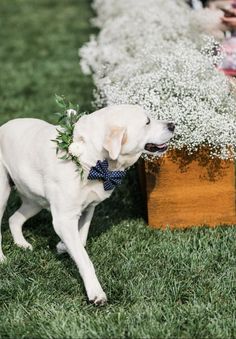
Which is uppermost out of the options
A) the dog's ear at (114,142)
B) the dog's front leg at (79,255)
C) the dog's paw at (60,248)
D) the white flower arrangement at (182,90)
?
the dog's ear at (114,142)

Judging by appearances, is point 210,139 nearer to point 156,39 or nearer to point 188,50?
point 188,50

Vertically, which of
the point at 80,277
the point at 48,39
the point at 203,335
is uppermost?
the point at 203,335

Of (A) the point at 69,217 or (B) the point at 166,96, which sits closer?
(A) the point at 69,217

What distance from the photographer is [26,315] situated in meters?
3.81

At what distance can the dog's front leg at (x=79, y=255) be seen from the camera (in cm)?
388

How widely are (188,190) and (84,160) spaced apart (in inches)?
45.8

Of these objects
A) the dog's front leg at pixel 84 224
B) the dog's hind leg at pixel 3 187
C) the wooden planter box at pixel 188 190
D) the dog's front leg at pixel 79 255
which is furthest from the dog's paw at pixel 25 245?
the wooden planter box at pixel 188 190

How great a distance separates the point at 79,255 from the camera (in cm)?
393

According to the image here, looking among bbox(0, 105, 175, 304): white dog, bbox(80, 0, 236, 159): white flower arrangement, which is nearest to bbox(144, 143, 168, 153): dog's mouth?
bbox(0, 105, 175, 304): white dog

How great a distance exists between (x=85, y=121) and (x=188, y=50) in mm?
1572

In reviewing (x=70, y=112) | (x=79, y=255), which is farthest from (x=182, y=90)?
(x=79, y=255)

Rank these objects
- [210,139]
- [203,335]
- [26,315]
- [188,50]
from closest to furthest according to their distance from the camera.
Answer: [203,335]
[26,315]
[210,139]
[188,50]

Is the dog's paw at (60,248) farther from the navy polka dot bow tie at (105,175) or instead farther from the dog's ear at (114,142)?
the dog's ear at (114,142)

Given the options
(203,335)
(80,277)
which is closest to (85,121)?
(80,277)
